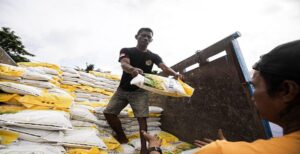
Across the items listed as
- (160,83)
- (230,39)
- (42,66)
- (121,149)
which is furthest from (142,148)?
(42,66)

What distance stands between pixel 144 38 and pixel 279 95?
7.85ft

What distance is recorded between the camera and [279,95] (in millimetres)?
857

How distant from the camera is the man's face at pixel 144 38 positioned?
121 inches

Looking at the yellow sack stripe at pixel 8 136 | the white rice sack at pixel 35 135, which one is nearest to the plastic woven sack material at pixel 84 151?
the white rice sack at pixel 35 135

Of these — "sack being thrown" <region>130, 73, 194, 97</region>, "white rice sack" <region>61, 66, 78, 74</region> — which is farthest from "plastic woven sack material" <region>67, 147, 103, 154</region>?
"white rice sack" <region>61, 66, 78, 74</region>

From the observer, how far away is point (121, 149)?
2.86 metres

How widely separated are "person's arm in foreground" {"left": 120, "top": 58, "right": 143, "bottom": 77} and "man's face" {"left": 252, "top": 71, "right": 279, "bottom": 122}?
153cm

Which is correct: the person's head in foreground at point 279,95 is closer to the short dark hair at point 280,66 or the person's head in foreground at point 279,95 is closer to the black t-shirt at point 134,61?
the short dark hair at point 280,66

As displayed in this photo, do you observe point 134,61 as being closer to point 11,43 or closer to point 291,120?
point 291,120

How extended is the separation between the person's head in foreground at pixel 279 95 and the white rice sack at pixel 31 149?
65.5 inches

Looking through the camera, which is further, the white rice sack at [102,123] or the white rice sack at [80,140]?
the white rice sack at [102,123]

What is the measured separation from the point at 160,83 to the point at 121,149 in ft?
3.90

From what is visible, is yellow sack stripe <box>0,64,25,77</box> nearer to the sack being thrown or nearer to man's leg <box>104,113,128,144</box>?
man's leg <box>104,113,128,144</box>

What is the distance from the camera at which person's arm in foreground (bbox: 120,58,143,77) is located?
7.71 feet
